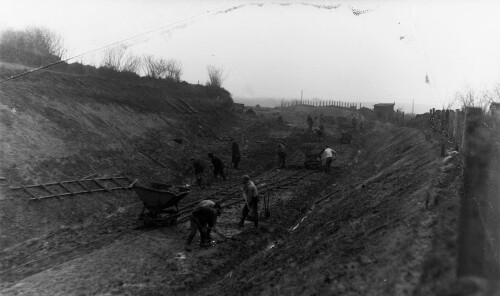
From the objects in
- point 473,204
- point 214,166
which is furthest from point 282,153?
point 473,204

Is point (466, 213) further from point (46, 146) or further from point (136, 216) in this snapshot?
point (46, 146)

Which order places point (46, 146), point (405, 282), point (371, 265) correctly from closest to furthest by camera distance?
point (405, 282)
point (371, 265)
point (46, 146)

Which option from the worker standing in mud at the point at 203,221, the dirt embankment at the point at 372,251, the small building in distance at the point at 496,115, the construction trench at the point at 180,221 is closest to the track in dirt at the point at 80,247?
the construction trench at the point at 180,221

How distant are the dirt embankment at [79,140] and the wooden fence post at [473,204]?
366 inches

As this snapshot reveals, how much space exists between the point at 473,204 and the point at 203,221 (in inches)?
219

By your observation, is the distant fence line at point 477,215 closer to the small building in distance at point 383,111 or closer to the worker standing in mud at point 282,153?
the worker standing in mud at point 282,153

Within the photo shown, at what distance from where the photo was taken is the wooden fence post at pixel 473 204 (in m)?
5.19

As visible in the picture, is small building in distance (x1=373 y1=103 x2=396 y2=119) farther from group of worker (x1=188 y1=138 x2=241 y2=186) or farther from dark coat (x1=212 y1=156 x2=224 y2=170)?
dark coat (x1=212 y1=156 x2=224 y2=170)

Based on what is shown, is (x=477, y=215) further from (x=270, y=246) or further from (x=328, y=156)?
(x=328, y=156)

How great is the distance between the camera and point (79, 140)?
583 inches

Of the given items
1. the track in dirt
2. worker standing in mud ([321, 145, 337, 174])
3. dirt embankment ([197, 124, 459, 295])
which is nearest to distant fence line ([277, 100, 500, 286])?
dirt embankment ([197, 124, 459, 295])

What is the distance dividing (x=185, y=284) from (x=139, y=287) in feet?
2.76

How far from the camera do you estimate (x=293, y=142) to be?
28.4m

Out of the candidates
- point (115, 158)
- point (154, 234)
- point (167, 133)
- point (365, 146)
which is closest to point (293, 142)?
point (365, 146)
